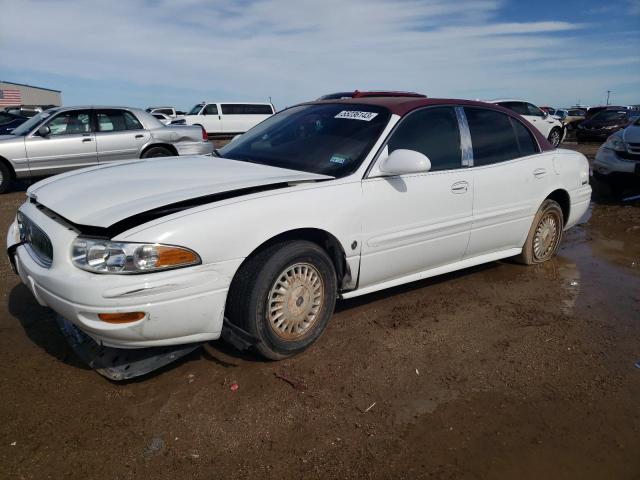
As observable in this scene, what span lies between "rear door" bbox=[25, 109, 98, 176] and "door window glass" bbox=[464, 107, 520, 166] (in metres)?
7.27

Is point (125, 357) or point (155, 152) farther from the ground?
point (155, 152)

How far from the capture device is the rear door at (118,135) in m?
8.81

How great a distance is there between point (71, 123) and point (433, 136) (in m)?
7.54

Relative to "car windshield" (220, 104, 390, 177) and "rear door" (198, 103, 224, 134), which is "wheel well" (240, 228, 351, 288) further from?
"rear door" (198, 103, 224, 134)

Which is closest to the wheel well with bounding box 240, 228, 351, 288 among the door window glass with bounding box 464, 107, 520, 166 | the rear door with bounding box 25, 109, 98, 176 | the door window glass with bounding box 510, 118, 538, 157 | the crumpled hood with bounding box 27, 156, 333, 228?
the crumpled hood with bounding box 27, 156, 333, 228

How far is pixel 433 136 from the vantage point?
11.8ft

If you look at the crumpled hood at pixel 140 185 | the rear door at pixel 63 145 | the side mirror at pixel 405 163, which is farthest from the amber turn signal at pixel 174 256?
the rear door at pixel 63 145

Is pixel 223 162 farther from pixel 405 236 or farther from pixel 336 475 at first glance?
pixel 336 475

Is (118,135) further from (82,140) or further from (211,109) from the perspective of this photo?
(211,109)

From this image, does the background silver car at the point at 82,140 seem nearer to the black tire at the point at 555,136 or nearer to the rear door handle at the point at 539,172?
the rear door handle at the point at 539,172

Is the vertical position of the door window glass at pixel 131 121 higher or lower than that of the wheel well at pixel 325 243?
higher

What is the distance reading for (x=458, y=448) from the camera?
7.37ft

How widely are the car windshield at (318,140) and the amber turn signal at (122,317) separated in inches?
56.6

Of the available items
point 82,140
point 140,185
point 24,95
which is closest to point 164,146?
point 82,140
